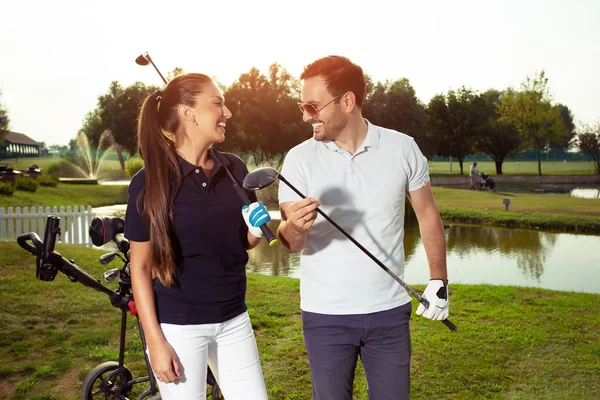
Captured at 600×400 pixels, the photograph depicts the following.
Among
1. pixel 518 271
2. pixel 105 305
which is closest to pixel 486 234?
pixel 518 271

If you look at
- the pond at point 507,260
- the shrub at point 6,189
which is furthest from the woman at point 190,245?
the shrub at point 6,189

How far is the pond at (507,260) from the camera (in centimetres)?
1155

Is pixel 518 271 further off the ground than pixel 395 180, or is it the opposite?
pixel 395 180

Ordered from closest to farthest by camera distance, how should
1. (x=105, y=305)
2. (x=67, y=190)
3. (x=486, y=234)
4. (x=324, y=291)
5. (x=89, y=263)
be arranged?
(x=324, y=291) → (x=105, y=305) → (x=89, y=263) → (x=486, y=234) → (x=67, y=190)

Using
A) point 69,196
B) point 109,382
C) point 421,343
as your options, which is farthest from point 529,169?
point 109,382

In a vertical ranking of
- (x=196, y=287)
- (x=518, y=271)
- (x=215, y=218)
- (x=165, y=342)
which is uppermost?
(x=215, y=218)

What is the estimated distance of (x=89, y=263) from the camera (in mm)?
11188

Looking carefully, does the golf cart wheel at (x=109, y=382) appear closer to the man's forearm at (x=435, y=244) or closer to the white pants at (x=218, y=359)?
the white pants at (x=218, y=359)

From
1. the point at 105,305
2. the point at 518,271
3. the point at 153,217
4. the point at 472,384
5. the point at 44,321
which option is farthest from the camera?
the point at 518,271

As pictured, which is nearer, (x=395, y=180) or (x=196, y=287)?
(x=196, y=287)

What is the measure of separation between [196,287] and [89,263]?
914cm

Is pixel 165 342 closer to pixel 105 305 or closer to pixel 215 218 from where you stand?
pixel 215 218

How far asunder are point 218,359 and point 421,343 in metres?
4.21

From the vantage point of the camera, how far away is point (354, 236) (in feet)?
9.52
